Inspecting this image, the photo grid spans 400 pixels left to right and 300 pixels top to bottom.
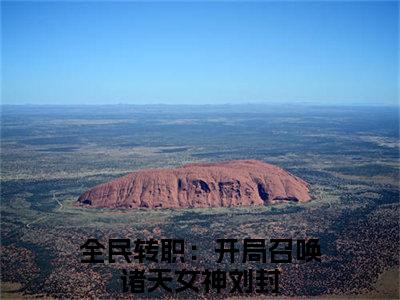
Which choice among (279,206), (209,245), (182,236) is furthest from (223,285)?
(279,206)

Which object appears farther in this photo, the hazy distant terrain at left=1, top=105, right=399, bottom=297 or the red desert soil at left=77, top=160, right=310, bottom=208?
the red desert soil at left=77, top=160, right=310, bottom=208

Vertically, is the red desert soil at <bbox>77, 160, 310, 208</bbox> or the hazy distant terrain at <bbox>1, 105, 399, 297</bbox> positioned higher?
the red desert soil at <bbox>77, 160, 310, 208</bbox>

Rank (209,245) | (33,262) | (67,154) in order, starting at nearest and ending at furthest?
(33,262) < (209,245) < (67,154)

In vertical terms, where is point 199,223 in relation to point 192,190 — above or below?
below

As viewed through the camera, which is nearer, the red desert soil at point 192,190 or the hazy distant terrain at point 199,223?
the hazy distant terrain at point 199,223

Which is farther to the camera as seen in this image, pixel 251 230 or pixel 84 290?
pixel 251 230

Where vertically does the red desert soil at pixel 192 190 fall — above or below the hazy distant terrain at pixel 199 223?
above

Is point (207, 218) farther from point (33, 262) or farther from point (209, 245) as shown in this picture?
point (33, 262)

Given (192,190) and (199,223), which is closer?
(199,223)
